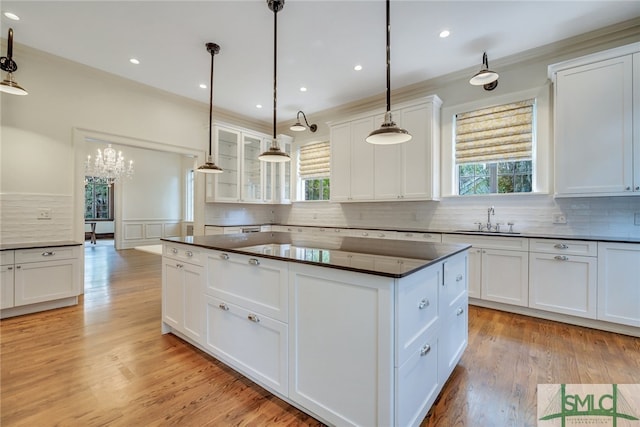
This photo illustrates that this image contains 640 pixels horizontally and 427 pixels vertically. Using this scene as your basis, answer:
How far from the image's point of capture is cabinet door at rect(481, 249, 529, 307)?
3.07 m

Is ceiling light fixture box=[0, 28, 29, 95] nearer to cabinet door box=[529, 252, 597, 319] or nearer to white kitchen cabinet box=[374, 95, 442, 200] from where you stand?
white kitchen cabinet box=[374, 95, 442, 200]

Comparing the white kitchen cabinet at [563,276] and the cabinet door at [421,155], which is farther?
the cabinet door at [421,155]

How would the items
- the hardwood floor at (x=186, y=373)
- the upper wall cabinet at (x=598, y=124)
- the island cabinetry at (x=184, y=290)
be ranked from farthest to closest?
the upper wall cabinet at (x=598, y=124) → the island cabinetry at (x=184, y=290) → the hardwood floor at (x=186, y=373)

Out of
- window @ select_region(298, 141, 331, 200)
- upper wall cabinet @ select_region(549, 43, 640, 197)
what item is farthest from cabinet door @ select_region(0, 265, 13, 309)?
upper wall cabinet @ select_region(549, 43, 640, 197)

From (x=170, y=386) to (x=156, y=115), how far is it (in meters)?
4.06

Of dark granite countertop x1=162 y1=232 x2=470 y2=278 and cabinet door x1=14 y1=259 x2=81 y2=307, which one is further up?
dark granite countertop x1=162 y1=232 x2=470 y2=278

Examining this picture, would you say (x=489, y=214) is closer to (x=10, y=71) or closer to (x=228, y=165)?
(x=228, y=165)

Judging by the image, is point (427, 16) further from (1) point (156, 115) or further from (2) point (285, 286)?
(1) point (156, 115)

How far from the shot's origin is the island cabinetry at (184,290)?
7.29 feet

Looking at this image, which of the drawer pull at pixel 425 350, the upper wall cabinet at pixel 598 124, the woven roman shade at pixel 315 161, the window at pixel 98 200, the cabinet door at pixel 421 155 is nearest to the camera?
the drawer pull at pixel 425 350

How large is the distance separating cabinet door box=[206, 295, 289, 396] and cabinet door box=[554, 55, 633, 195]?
3.33 meters

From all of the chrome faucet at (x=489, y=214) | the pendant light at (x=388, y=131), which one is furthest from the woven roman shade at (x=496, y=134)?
the pendant light at (x=388, y=131)

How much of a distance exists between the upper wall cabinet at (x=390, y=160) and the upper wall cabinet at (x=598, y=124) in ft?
4.40

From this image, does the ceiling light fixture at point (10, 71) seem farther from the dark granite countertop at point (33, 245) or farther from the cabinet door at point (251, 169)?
the cabinet door at point (251, 169)
